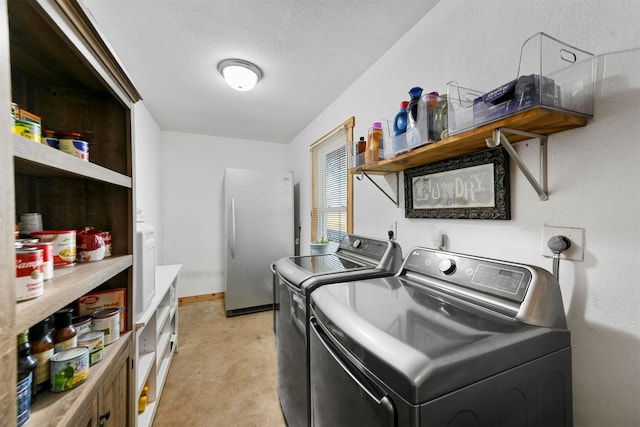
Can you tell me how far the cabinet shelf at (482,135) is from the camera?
2.55 ft

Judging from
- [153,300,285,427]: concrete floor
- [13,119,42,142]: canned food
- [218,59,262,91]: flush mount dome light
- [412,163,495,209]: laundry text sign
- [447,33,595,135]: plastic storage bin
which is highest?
[218,59,262,91]: flush mount dome light

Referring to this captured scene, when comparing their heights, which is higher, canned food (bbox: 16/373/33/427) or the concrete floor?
canned food (bbox: 16/373/33/427)

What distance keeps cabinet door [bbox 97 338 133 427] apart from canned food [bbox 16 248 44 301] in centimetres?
50

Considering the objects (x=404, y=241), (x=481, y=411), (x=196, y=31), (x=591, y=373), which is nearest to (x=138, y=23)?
(x=196, y=31)

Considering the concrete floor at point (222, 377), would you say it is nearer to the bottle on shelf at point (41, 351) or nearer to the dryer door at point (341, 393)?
the dryer door at point (341, 393)

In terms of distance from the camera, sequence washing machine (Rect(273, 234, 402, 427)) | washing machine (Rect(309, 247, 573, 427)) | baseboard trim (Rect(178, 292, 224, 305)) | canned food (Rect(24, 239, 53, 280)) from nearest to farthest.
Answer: washing machine (Rect(309, 247, 573, 427)) → canned food (Rect(24, 239, 53, 280)) → washing machine (Rect(273, 234, 402, 427)) → baseboard trim (Rect(178, 292, 224, 305))

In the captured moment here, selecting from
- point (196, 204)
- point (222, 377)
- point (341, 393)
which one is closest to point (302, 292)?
point (341, 393)

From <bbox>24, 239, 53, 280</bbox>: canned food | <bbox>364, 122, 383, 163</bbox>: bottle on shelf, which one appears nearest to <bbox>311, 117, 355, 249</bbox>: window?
<bbox>364, 122, 383, 163</bbox>: bottle on shelf

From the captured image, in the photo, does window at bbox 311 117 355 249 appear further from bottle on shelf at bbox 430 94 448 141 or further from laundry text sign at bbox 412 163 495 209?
bottle on shelf at bbox 430 94 448 141

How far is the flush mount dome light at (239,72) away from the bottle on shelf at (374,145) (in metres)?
1.12

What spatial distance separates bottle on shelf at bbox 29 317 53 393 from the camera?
0.77 m

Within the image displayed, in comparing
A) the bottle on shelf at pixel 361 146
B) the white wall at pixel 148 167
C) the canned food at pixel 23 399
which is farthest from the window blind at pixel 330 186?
the canned food at pixel 23 399

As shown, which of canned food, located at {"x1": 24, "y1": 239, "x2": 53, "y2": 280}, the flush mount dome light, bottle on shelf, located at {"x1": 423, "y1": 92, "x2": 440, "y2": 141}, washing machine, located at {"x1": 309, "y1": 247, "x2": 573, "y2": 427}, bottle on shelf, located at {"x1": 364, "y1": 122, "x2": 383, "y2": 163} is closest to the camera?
washing machine, located at {"x1": 309, "y1": 247, "x2": 573, "y2": 427}

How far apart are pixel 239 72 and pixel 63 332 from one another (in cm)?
186
